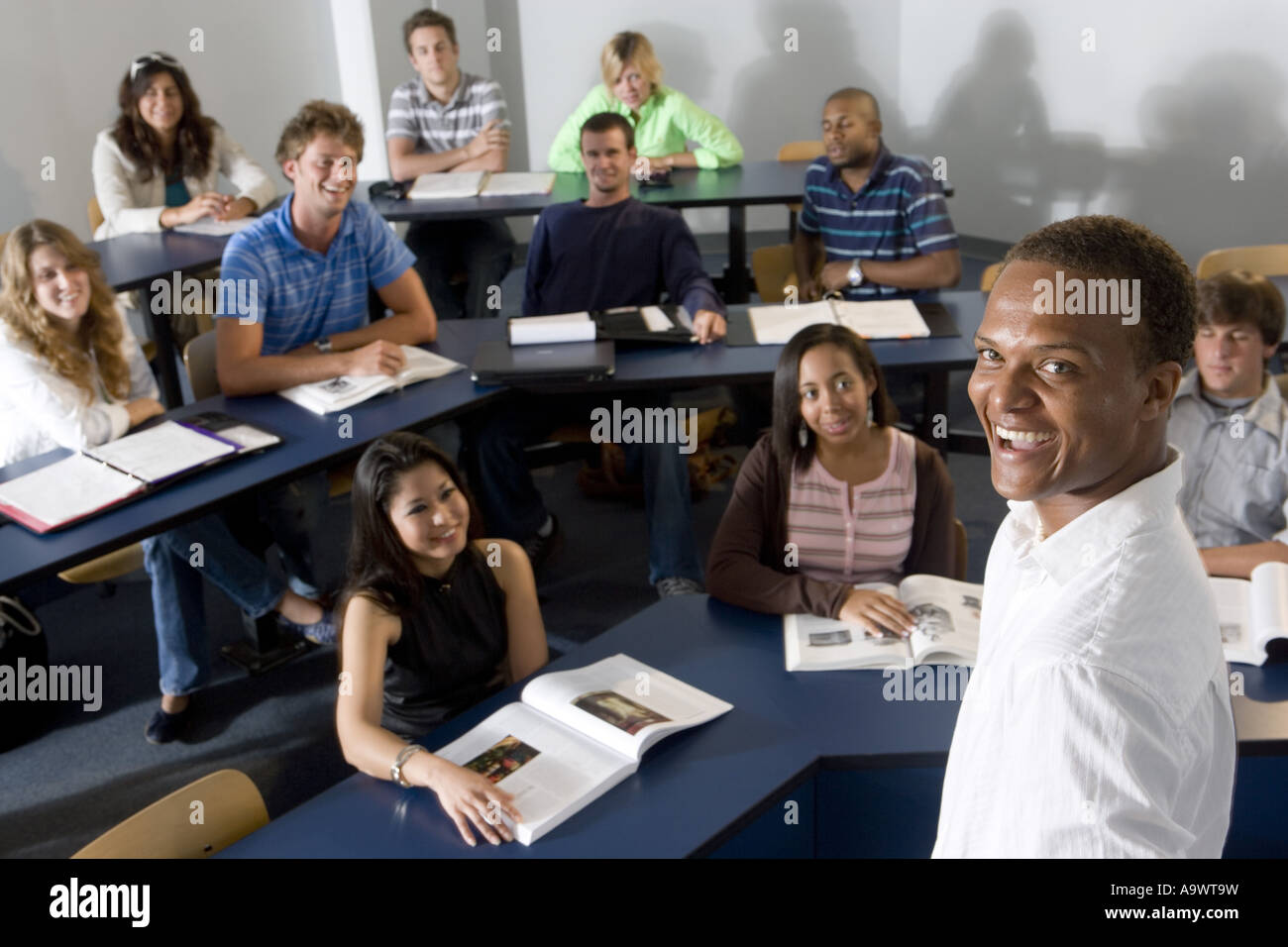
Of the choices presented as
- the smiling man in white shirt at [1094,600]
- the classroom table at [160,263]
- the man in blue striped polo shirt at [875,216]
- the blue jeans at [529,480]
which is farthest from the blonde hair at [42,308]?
the smiling man in white shirt at [1094,600]

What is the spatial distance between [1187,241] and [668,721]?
4703 mm

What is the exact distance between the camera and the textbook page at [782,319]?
11.9 feet

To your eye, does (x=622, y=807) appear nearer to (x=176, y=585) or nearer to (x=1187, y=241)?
(x=176, y=585)

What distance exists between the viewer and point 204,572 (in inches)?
130

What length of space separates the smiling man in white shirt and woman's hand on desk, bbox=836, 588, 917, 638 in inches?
A: 43.4

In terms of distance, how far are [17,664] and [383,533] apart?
54.8 inches

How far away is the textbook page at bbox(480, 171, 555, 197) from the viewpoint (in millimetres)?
5008

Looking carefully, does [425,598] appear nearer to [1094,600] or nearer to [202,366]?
[202,366]

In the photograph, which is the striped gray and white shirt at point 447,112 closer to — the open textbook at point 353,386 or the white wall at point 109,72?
the white wall at point 109,72

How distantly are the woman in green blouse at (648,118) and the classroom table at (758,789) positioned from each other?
345cm

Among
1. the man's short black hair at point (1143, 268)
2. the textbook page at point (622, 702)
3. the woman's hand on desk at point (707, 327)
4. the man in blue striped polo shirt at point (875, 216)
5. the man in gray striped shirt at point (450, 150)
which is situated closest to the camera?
the man's short black hair at point (1143, 268)

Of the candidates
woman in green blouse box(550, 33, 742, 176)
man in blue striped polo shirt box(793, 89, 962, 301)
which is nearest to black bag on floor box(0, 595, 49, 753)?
man in blue striped polo shirt box(793, 89, 962, 301)

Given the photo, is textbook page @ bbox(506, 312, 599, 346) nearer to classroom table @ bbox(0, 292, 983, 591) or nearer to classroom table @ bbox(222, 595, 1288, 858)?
classroom table @ bbox(0, 292, 983, 591)
